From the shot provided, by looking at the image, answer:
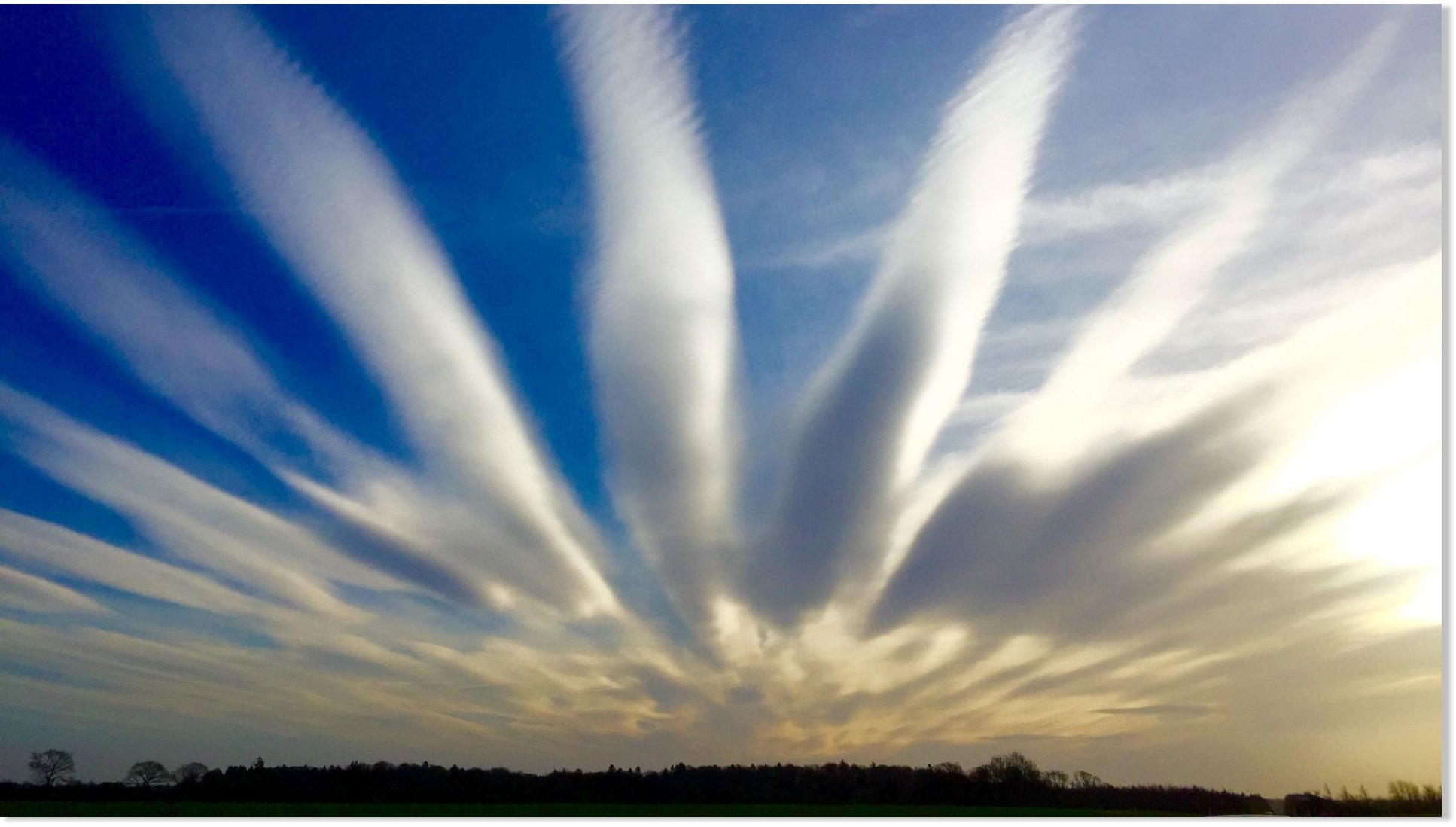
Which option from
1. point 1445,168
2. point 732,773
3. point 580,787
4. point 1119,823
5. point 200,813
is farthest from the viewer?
point 732,773

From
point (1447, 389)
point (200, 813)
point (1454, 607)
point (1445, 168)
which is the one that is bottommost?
point (200, 813)

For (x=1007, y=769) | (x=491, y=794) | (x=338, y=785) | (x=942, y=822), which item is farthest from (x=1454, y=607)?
(x=338, y=785)

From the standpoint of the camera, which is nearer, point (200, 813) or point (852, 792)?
point (200, 813)

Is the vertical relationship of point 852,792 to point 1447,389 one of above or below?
below

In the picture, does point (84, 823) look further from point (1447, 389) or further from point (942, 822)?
point (1447, 389)

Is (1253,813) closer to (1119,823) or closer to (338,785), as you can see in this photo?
(1119,823)

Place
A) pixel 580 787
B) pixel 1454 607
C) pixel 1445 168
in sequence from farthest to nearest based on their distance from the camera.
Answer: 1. pixel 580 787
2. pixel 1445 168
3. pixel 1454 607

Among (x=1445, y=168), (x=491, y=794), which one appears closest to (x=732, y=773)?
(x=491, y=794)
